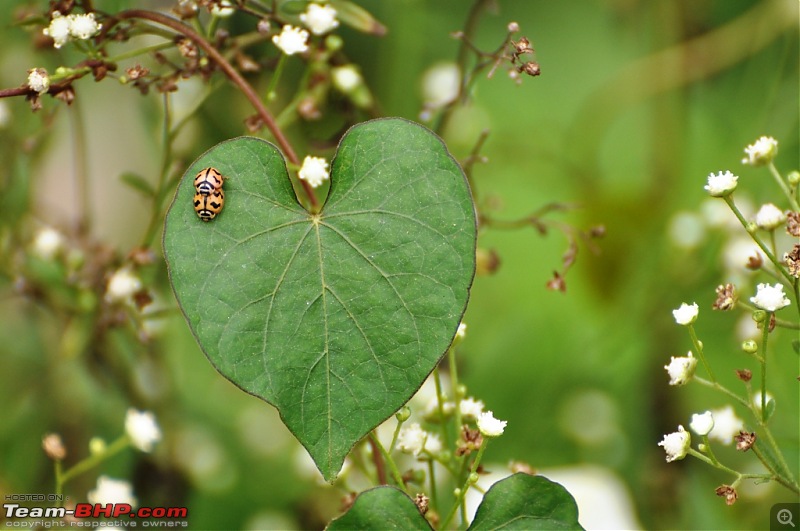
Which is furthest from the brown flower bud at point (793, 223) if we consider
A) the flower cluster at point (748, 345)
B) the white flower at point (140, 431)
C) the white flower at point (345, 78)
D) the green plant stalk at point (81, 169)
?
the green plant stalk at point (81, 169)

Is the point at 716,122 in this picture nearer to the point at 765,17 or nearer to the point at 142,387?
the point at 765,17

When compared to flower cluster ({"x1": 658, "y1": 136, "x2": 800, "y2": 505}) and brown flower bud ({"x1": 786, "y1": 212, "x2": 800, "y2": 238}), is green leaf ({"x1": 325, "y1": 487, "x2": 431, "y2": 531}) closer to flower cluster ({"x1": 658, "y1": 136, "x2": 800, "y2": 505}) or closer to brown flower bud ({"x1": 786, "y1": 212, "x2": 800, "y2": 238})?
flower cluster ({"x1": 658, "y1": 136, "x2": 800, "y2": 505})

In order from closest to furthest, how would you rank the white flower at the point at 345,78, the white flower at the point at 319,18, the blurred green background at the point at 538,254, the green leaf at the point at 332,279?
the green leaf at the point at 332,279
the white flower at the point at 319,18
the white flower at the point at 345,78
the blurred green background at the point at 538,254

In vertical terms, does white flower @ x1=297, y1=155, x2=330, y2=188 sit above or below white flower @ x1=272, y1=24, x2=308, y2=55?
below

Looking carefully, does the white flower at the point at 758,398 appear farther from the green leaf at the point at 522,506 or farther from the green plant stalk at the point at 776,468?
the green leaf at the point at 522,506

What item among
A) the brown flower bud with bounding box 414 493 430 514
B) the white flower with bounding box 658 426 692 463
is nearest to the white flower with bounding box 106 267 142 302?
the brown flower bud with bounding box 414 493 430 514

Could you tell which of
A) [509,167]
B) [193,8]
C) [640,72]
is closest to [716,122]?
[640,72]

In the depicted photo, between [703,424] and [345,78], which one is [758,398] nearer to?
[703,424]
